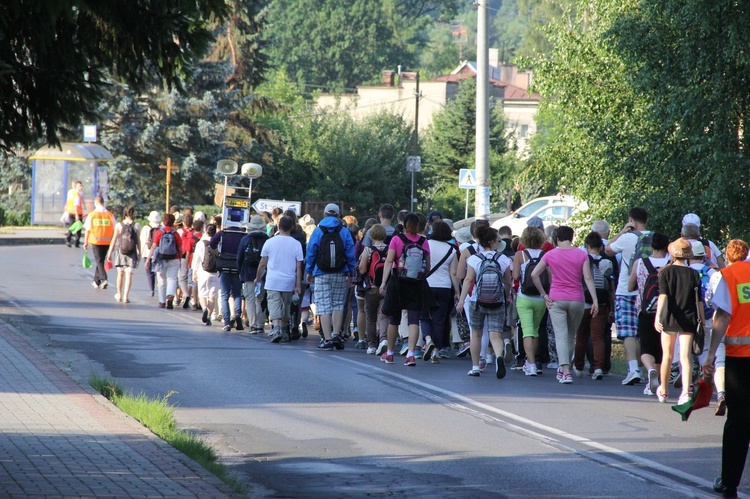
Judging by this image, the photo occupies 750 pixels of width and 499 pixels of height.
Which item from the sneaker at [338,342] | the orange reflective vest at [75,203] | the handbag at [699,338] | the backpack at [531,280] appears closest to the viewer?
the handbag at [699,338]

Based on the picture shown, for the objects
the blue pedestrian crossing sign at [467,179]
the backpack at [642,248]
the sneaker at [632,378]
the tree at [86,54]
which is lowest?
the sneaker at [632,378]

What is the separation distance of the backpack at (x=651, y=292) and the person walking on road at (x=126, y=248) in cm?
1094

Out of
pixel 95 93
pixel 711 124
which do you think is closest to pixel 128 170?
pixel 711 124

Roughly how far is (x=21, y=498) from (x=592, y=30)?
19.3 m

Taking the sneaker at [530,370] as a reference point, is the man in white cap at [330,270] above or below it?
above

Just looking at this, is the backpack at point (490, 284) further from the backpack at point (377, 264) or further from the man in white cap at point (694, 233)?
the man in white cap at point (694, 233)

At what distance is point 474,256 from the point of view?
43.7 feet

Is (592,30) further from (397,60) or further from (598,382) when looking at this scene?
(397,60)

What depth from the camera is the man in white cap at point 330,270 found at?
15.3 metres

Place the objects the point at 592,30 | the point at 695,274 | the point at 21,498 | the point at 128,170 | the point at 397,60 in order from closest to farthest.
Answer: the point at 21,498
the point at 695,274
the point at 592,30
the point at 128,170
the point at 397,60

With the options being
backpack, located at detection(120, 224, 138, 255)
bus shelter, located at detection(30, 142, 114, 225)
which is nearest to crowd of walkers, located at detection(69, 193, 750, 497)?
backpack, located at detection(120, 224, 138, 255)

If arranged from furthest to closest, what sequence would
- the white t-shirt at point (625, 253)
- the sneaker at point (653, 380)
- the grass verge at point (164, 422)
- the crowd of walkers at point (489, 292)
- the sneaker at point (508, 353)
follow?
the sneaker at point (508, 353)
the white t-shirt at point (625, 253)
the sneaker at point (653, 380)
the crowd of walkers at point (489, 292)
the grass verge at point (164, 422)

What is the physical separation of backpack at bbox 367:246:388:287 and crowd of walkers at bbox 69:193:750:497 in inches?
1.1

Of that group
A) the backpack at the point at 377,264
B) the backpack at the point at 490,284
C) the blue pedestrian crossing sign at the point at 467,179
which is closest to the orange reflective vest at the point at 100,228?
the blue pedestrian crossing sign at the point at 467,179
